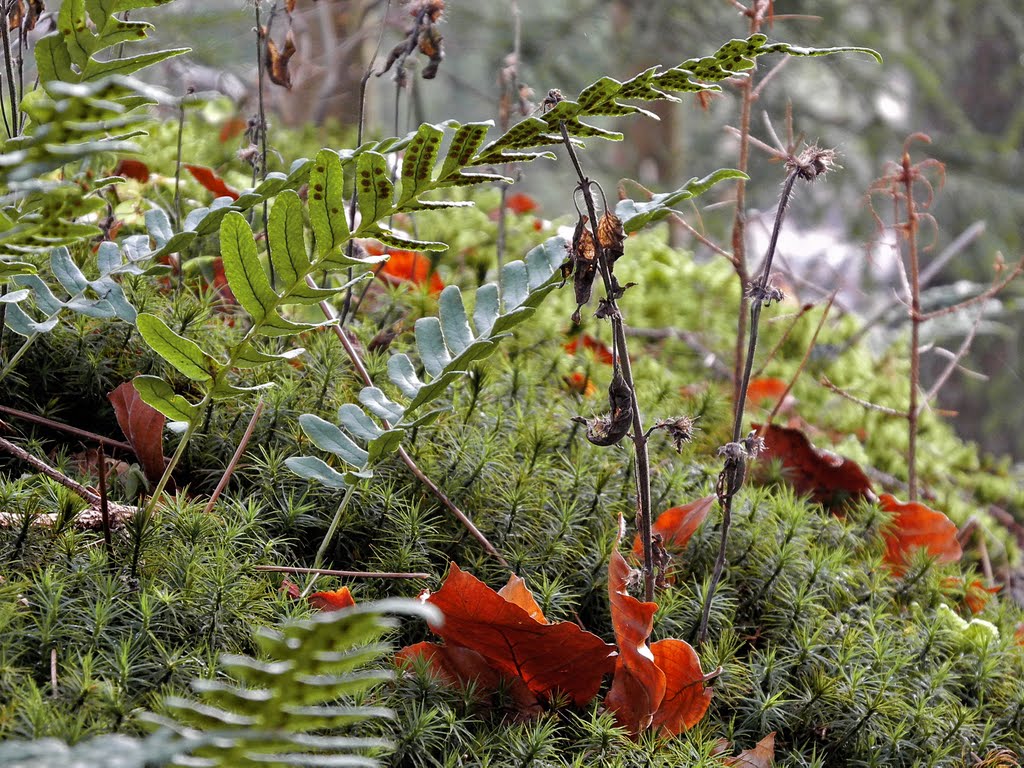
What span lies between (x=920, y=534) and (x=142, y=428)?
6.16ft

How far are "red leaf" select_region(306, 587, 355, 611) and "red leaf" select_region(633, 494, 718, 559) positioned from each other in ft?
2.11

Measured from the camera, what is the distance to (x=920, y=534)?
7.86ft

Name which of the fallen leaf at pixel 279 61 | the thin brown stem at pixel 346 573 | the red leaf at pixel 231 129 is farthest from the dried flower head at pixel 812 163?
the red leaf at pixel 231 129

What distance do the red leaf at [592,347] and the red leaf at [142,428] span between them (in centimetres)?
148

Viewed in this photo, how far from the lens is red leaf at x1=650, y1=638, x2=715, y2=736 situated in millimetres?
1558

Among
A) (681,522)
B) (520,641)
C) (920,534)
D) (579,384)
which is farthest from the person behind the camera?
(579,384)

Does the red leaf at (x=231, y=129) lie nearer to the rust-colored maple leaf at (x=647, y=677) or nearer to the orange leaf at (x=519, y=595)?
the orange leaf at (x=519, y=595)

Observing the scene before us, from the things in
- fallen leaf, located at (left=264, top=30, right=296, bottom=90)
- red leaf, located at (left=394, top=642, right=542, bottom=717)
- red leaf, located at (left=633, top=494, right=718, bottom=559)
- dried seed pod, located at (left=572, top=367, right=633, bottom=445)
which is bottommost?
red leaf, located at (left=633, top=494, right=718, bottom=559)

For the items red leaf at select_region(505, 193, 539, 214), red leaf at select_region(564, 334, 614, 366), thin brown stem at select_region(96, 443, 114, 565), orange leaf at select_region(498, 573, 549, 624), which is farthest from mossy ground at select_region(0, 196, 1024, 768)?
red leaf at select_region(505, 193, 539, 214)

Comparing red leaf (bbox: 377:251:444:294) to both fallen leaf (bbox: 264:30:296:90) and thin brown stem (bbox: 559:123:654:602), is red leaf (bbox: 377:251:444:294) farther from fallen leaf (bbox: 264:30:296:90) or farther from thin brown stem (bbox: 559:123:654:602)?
thin brown stem (bbox: 559:123:654:602)

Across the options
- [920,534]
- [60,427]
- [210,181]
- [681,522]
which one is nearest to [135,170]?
[210,181]

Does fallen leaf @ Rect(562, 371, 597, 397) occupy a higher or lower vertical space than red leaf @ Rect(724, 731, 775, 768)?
higher

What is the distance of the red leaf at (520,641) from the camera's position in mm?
1420

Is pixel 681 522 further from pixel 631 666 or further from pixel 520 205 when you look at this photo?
pixel 520 205
